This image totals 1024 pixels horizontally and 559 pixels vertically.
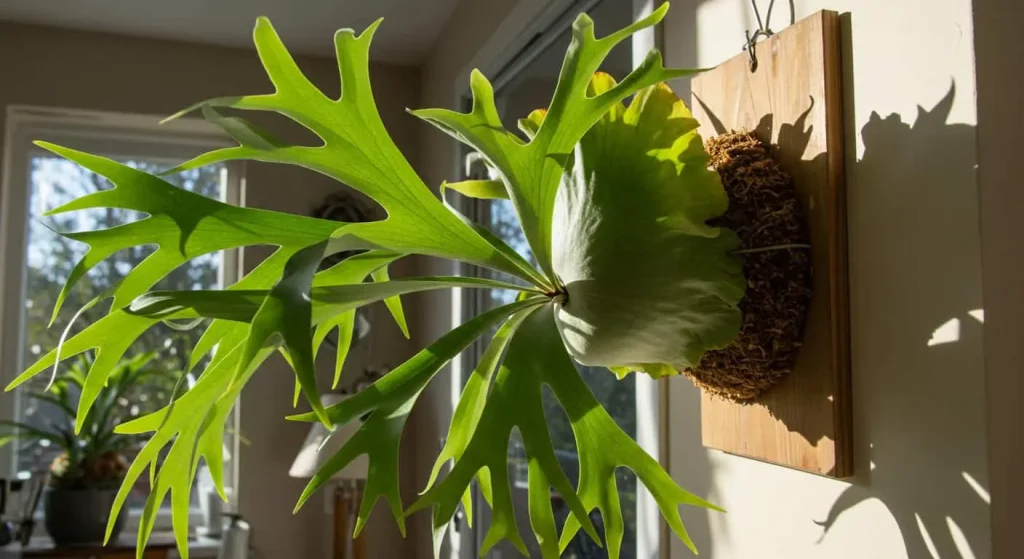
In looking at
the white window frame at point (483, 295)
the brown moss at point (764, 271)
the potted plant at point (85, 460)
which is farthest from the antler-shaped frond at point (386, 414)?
the potted plant at point (85, 460)

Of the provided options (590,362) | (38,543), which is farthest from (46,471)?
(590,362)

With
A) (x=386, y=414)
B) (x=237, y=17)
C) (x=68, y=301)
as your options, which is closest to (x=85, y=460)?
(x=68, y=301)

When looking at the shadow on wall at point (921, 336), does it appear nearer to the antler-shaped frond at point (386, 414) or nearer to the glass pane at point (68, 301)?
the antler-shaped frond at point (386, 414)

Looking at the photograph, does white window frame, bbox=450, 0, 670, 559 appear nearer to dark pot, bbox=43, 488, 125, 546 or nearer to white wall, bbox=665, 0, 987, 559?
white wall, bbox=665, 0, 987, 559

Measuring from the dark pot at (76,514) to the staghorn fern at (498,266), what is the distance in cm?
209

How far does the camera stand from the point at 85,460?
2.62 meters

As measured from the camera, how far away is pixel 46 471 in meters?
2.76

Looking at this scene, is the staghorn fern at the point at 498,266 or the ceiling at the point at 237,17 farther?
the ceiling at the point at 237,17

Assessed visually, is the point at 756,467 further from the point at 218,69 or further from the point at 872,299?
the point at 218,69

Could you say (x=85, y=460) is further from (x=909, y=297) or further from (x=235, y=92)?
(x=909, y=297)

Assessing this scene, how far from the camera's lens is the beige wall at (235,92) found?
2.82m

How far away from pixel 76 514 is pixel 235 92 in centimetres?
144

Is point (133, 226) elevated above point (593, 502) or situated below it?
above

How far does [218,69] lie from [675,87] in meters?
2.26
